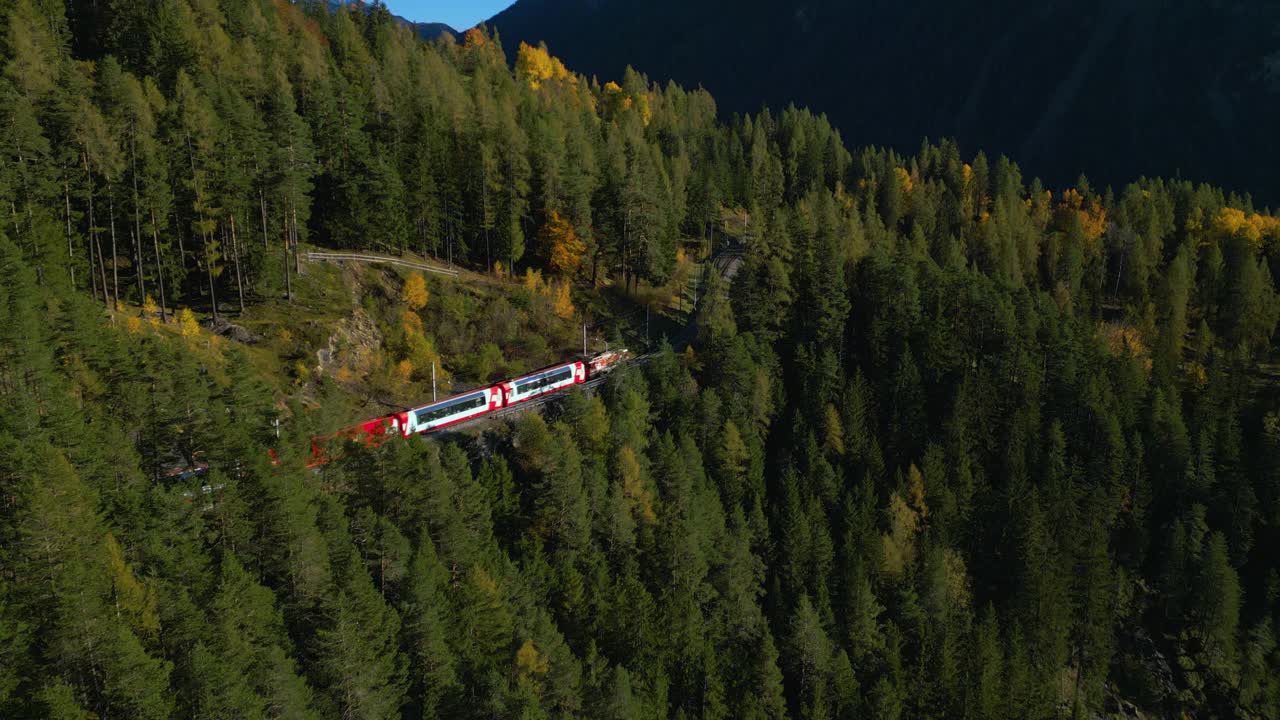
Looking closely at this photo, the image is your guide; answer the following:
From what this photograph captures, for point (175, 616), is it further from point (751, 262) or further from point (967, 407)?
point (967, 407)

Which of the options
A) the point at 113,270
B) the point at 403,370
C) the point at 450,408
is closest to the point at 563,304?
the point at 403,370

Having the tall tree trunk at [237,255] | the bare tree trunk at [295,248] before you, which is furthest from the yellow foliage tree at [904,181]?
the tall tree trunk at [237,255]

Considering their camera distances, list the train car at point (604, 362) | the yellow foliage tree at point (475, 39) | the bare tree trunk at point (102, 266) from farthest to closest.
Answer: the yellow foliage tree at point (475, 39) → the train car at point (604, 362) → the bare tree trunk at point (102, 266)

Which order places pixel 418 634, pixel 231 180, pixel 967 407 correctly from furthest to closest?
pixel 967 407 < pixel 231 180 < pixel 418 634

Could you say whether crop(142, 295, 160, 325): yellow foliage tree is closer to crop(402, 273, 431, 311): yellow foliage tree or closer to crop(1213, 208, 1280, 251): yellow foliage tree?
crop(402, 273, 431, 311): yellow foliage tree

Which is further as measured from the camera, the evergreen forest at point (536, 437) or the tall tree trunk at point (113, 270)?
the tall tree trunk at point (113, 270)

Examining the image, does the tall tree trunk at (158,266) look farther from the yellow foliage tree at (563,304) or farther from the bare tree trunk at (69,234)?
the yellow foliage tree at (563,304)

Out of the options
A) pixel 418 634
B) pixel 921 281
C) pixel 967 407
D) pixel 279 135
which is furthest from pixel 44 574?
pixel 921 281

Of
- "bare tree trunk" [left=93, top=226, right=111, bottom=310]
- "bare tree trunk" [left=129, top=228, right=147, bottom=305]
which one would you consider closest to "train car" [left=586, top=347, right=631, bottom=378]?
"bare tree trunk" [left=129, top=228, right=147, bottom=305]
